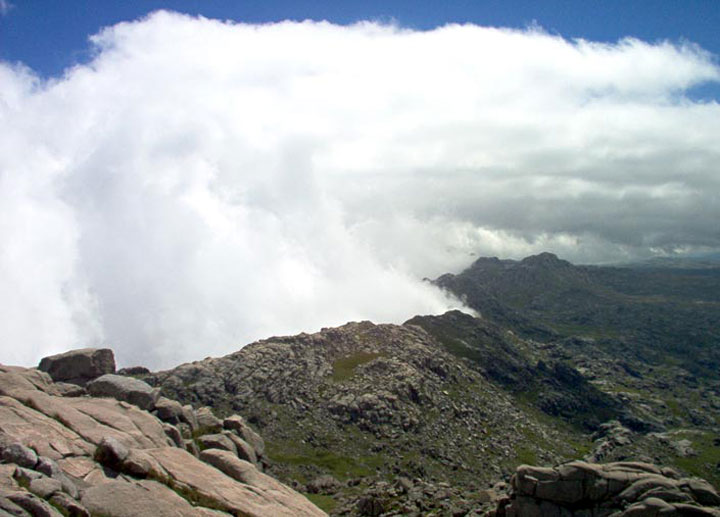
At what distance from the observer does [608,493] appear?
286 ft

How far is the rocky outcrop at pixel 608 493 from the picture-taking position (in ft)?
262

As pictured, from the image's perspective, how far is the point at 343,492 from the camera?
19488 centimetres

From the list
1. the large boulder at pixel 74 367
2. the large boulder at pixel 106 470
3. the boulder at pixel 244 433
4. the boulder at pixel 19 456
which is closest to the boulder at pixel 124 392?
the large boulder at pixel 106 470

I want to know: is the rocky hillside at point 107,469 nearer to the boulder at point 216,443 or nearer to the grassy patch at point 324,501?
the boulder at point 216,443

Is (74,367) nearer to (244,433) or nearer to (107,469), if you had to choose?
(244,433)

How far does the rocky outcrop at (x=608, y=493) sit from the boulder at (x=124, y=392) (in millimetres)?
65869

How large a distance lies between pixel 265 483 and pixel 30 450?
2737 cm

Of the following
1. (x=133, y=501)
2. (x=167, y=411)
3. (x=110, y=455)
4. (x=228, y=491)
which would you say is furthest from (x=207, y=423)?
(x=133, y=501)

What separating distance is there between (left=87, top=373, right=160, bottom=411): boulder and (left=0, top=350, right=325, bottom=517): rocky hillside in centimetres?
573

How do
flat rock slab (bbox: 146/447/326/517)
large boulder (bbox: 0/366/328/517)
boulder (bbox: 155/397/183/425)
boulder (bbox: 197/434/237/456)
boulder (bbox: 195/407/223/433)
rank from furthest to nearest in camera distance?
boulder (bbox: 195/407/223/433) → boulder (bbox: 155/397/183/425) → boulder (bbox: 197/434/237/456) → flat rock slab (bbox: 146/447/326/517) → large boulder (bbox: 0/366/328/517)

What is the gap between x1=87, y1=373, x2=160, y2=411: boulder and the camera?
85.8 m

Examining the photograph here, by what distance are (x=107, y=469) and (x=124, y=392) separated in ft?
136

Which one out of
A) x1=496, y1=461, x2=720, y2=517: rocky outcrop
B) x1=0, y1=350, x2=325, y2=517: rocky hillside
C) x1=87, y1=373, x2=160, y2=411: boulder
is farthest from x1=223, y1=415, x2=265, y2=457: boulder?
x1=496, y1=461, x2=720, y2=517: rocky outcrop

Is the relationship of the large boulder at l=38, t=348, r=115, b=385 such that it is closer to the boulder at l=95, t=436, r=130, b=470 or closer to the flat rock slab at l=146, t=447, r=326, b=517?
the flat rock slab at l=146, t=447, r=326, b=517
